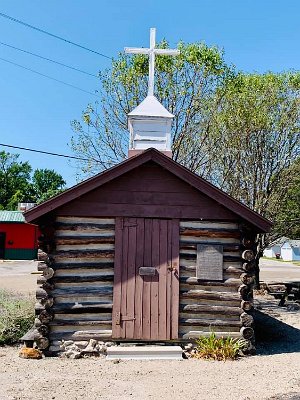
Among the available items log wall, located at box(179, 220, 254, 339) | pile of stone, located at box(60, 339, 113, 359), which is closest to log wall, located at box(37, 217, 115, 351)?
pile of stone, located at box(60, 339, 113, 359)

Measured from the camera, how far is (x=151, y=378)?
27.0 ft

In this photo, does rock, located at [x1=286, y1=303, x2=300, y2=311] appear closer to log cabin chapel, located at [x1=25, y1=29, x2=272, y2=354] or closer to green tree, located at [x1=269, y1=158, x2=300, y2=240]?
green tree, located at [x1=269, y1=158, x2=300, y2=240]

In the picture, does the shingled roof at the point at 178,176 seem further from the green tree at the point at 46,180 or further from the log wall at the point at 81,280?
the green tree at the point at 46,180

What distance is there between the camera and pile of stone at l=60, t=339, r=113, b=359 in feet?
31.8

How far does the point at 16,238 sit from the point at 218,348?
32.7 meters

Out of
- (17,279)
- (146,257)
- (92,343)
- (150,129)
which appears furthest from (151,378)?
(17,279)

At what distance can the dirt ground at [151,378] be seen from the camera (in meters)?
7.27

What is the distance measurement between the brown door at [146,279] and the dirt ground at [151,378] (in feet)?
2.79

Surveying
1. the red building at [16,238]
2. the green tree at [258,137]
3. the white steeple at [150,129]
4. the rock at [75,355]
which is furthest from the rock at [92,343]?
the red building at [16,238]

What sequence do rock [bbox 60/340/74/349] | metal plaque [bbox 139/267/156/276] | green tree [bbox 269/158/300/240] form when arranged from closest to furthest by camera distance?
1. rock [bbox 60/340/74/349]
2. metal plaque [bbox 139/267/156/276]
3. green tree [bbox 269/158/300/240]

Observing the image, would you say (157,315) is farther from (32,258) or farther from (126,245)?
(32,258)

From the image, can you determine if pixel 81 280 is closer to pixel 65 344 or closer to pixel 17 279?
pixel 65 344

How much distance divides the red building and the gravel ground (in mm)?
29844

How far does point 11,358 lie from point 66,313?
1.41 m
